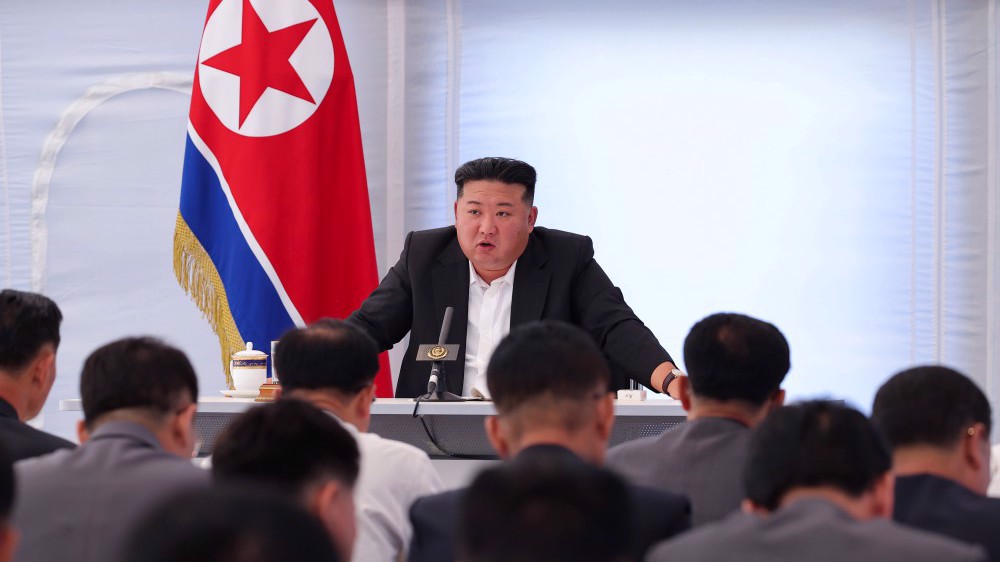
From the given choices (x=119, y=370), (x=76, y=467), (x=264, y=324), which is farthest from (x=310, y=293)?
(x=76, y=467)

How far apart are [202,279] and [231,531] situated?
372 centimetres

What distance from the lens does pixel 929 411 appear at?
1805 millimetres

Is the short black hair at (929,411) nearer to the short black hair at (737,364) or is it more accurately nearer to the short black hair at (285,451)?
the short black hair at (737,364)

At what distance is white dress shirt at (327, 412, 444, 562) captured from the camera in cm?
191

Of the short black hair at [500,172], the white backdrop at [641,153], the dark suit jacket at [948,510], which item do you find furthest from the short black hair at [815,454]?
the white backdrop at [641,153]

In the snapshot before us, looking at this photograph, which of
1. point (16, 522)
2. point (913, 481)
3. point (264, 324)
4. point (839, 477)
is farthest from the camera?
point (264, 324)

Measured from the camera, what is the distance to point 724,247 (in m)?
5.08

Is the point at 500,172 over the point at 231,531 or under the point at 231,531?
over

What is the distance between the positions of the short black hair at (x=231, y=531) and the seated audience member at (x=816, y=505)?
65cm

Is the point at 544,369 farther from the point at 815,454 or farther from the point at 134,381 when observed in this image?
the point at 134,381

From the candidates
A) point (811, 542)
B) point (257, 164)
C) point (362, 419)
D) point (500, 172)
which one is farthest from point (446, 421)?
point (811, 542)

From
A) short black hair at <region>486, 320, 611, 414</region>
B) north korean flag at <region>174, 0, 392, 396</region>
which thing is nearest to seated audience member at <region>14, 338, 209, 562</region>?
short black hair at <region>486, 320, 611, 414</region>

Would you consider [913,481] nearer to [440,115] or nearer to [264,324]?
[264,324]

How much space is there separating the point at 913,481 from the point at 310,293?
302 cm
